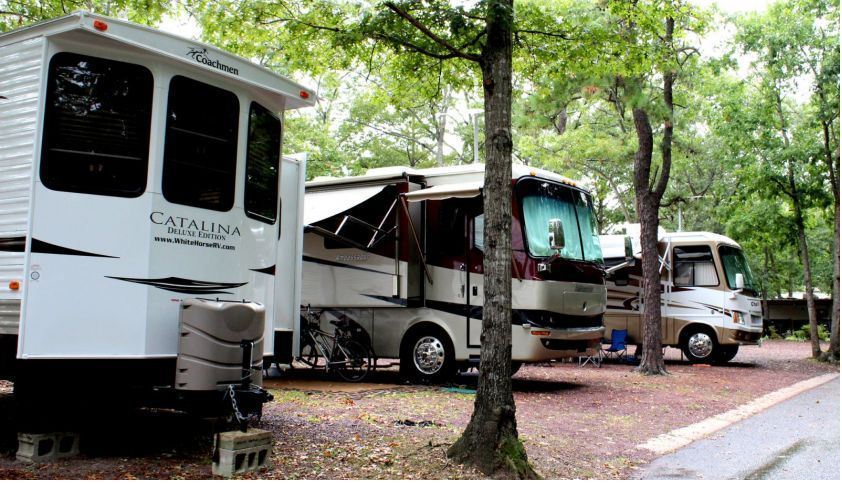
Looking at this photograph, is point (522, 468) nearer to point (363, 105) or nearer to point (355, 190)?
point (355, 190)

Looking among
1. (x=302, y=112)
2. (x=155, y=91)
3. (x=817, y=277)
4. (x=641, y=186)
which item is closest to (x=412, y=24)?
(x=155, y=91)

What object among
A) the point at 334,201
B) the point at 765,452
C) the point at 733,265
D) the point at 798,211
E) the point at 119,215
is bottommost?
the point at 765,452

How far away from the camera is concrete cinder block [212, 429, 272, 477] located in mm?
5367

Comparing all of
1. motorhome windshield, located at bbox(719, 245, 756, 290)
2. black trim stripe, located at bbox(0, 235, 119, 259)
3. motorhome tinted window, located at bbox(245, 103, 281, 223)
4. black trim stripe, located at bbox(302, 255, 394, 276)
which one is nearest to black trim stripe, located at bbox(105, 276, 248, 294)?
black trim stripe, located at bbox(0, 235, 119, 259)

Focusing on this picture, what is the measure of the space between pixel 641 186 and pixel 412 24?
8739mm

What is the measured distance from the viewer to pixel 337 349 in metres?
11.8

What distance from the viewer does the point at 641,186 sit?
14.5 metres

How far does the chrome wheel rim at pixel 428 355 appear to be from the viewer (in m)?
11.5

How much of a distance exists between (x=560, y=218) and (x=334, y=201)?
11.3 feet

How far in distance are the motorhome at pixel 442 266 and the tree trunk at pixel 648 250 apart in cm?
270

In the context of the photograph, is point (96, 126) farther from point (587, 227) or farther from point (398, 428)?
point (587, 227)

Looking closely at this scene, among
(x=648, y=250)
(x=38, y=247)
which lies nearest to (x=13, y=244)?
(x=38, y=247)

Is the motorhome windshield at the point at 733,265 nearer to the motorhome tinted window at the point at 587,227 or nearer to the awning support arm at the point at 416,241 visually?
the motorhome tinted window at the point at 587,227

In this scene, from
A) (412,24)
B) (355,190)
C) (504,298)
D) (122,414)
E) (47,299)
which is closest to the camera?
(47,299)
